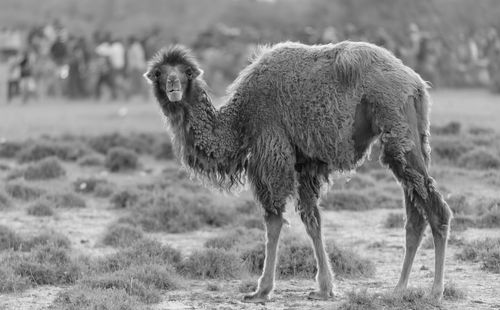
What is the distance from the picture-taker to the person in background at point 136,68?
37312 mm

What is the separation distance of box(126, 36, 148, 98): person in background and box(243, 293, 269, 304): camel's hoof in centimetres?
2829

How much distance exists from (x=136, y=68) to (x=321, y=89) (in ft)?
99.4

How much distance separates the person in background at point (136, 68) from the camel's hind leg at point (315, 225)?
2780 cm

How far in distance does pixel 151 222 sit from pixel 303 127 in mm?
4122

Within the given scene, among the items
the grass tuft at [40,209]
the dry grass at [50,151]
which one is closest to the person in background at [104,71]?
the dry grass at [50,151]

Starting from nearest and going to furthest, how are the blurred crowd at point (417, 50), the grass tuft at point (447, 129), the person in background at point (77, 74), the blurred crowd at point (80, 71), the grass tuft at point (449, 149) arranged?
the grass tuft at point (449, 149) → the grass tuft at point (447, 129) → the blurred crowd at point (80, 71) → the blurred crowd at point (417, 50) → the person in background at point (77, 74)

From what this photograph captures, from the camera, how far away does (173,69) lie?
8.72 m

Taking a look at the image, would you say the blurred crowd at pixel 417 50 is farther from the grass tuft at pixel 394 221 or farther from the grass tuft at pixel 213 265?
the grass tuft at pixel 213 265

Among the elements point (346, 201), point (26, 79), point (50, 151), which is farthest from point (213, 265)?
point (26, 79)

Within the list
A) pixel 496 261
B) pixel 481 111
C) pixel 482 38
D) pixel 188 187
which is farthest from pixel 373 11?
pixel 496 261

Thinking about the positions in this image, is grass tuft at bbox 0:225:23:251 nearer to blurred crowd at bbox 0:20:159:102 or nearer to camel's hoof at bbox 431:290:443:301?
camel's hoof at bbox 431:290:443:301

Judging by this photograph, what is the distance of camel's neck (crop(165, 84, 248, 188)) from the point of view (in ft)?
29.2

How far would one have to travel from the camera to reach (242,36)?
44.9 m

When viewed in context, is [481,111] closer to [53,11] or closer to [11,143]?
[11,143]
